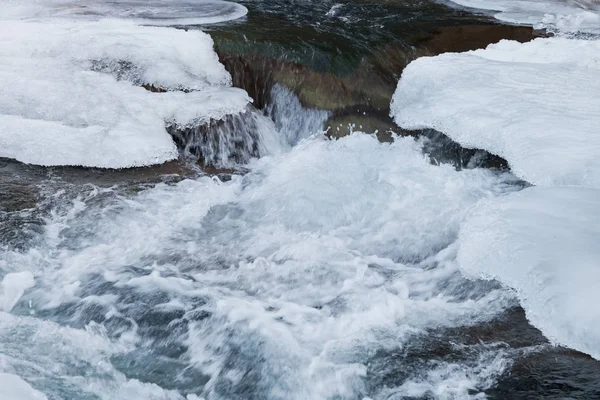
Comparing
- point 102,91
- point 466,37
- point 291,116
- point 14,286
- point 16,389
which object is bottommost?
point 14,286

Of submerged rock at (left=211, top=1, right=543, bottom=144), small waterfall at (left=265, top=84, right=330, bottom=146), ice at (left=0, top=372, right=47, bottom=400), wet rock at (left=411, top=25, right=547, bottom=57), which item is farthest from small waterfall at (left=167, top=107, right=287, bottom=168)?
ice at (left=0, top=372, right=47, bottom=400)

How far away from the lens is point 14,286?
375 centimetres

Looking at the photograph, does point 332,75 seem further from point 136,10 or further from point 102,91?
point 136,10

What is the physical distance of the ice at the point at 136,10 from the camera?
673 centimetres

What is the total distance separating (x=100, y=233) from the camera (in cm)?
432

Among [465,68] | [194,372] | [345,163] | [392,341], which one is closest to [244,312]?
[194,372]

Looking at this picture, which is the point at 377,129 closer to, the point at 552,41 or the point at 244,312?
the point at 552,41

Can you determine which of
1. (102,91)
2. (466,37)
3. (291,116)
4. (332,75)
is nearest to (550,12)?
(466,37)

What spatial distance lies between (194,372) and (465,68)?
3.77m

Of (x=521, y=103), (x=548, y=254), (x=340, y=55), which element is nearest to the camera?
(x=548, y=254)

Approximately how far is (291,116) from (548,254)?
2.89 meters

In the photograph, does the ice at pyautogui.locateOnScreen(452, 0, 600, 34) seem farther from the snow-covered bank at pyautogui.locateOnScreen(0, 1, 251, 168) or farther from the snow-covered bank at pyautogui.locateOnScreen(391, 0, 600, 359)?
the snow-covered bank at pyautogui.locateOnScreen(0, 1, 251, 168)

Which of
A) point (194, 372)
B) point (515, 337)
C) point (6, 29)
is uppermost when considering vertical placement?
point (6, 29)

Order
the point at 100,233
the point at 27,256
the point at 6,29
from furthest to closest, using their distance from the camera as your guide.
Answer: the point at 6,29 < the point at 100,233 < the point at 27,256
